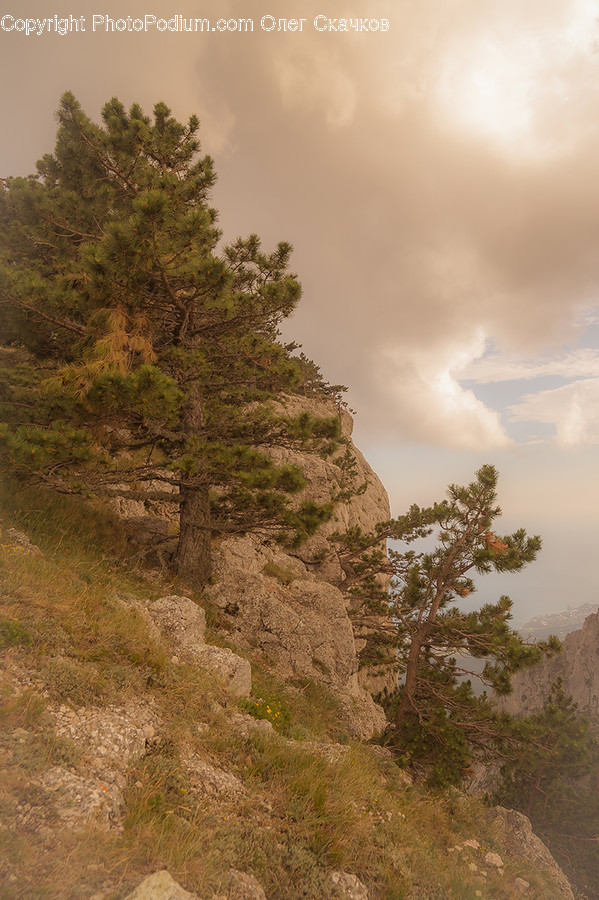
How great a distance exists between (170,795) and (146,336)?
7735 millimetres

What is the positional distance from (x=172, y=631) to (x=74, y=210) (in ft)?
35.8

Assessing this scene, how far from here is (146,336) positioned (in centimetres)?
843

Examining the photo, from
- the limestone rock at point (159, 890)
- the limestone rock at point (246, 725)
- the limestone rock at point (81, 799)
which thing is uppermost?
the limestone rock at point (159, 890)

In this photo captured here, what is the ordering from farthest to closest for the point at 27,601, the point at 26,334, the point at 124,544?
the point at 124,544
the point at 26,334
the point at 27,601

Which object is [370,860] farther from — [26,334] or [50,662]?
[26,334]

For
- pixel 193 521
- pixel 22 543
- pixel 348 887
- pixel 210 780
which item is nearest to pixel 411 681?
pixel 193 521

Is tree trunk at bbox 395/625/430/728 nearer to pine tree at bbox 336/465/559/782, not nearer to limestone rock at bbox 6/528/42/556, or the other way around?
pine tree at bbox 336/465/559/782

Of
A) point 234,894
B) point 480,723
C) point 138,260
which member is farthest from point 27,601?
point 480,723

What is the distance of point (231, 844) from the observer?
3311mm

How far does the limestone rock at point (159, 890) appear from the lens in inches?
100

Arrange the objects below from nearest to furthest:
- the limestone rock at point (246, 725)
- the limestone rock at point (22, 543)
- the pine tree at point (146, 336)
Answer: the limestone rock at point (246, 725) < the limestone rock at point (22, 543) < the pine tree at point (146, 336)

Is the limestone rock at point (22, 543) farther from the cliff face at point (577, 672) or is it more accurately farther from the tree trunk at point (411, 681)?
the cliff face at point (577, 672)

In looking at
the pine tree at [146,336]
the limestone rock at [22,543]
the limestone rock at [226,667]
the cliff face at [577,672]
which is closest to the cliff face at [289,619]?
the pine tree at [146,336]

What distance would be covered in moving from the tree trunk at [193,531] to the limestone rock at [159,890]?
7062mm
